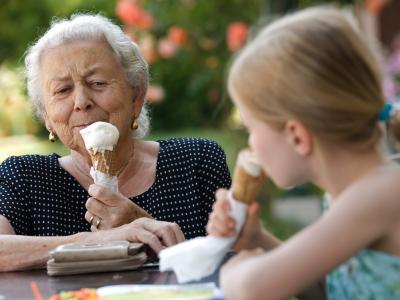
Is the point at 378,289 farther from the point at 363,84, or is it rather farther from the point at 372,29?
the point at 372,29

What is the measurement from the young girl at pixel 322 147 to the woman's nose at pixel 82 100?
1220 millimetres

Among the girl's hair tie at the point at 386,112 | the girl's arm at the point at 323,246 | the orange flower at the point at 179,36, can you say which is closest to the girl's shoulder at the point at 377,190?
the girl's arm at the point at 323,246

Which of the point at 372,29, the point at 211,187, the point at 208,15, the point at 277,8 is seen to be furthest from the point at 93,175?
the point at 372,29

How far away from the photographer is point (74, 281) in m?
2.60

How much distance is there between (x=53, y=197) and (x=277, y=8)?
3132 mm

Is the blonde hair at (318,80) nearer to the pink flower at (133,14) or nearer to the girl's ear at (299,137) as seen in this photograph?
the girl's ear at (299,137)

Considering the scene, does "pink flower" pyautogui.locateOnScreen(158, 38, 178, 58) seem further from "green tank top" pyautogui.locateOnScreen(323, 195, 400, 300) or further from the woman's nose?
"green tank top" pyautogui.locateOnScreen(323, 195, 400, 300)

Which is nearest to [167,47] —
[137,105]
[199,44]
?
[199,44]

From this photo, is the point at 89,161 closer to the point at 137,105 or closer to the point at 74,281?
the point at 137,105

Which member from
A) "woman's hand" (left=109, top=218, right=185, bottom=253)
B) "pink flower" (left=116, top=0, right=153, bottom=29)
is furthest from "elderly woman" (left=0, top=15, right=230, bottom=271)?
"pink flower" (left=116, top=0, right=153, bottom=29)

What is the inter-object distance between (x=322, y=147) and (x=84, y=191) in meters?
1.57

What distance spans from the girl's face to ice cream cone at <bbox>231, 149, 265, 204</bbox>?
57 millimetres

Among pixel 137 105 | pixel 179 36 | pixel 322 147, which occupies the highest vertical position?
pixel 322 147

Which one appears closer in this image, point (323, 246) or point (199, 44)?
point (323, 246)
